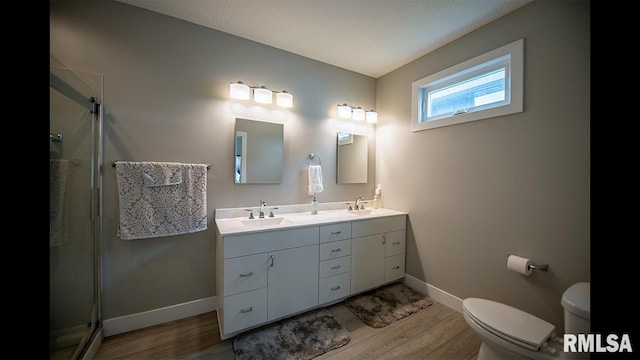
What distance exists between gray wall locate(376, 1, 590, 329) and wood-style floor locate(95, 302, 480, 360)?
A: 479mm

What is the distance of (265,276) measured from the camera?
5.70 feet

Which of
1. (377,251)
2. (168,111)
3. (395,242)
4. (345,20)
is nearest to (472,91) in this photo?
(345,20)

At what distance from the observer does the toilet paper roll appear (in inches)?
63.0

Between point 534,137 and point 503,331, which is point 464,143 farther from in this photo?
point 503,331

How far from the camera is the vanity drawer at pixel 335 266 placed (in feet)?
6.55

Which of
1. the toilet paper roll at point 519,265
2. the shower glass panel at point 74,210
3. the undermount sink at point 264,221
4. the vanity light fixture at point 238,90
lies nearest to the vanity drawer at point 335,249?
the undermount sink at point 264,221

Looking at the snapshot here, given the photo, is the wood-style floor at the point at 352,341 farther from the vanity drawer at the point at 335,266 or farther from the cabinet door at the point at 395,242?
the cabinet door at the point at 395,242

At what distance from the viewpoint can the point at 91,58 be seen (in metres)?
1.64

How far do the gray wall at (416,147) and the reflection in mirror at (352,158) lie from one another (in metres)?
0.47

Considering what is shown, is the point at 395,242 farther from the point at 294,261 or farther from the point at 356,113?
the point at 356,113

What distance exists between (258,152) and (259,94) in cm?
56

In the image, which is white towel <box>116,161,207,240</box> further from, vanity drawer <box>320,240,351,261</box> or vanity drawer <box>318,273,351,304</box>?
vanity drawer <box>318,273,351,304</box>

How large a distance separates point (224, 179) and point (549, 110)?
261 centimetres

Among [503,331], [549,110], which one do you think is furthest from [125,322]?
[549,110]
